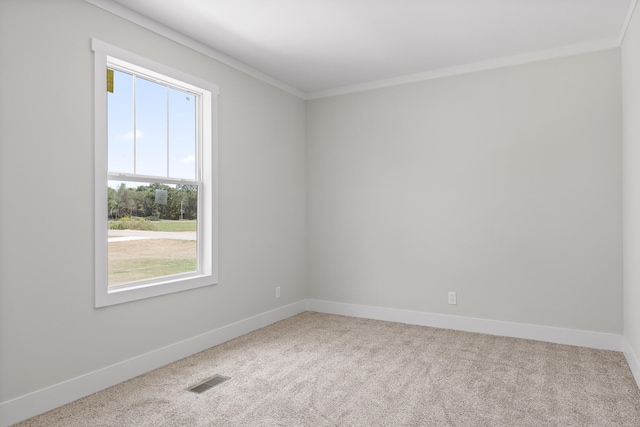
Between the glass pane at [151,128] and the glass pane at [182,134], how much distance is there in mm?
73

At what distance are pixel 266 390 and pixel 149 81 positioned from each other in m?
2.47

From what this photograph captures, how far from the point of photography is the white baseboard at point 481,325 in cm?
354

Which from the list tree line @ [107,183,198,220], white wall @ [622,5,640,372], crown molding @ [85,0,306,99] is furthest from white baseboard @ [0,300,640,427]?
crown molding @ [85,0,306,99]

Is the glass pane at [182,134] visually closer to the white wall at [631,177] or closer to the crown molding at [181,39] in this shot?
the crown molding at [181,39]

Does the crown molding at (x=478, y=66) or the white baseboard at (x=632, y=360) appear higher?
the crown molding at (x=478, y=66)

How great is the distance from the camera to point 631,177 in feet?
9.98

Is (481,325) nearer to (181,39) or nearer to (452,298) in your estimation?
(452,298)

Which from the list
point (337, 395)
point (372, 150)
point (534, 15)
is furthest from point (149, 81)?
point (534, 15)

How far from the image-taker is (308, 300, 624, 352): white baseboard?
11.6 feet

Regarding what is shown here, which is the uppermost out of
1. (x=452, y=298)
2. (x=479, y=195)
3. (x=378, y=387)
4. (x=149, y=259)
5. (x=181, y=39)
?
(x=181, y=39)

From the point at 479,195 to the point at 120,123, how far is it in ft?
Result: 10.5

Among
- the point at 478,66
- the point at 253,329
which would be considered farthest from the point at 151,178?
the point at 478,66

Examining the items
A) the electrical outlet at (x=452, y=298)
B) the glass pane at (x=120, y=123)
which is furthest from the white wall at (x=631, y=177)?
the glass pane at (x=120, y=123)

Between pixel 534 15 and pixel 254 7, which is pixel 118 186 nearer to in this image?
pixel 254 7
